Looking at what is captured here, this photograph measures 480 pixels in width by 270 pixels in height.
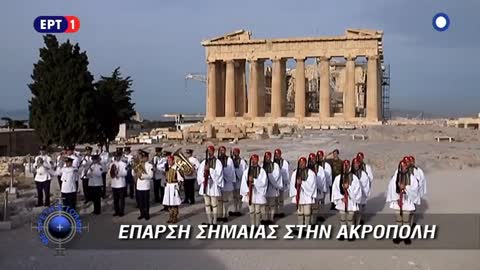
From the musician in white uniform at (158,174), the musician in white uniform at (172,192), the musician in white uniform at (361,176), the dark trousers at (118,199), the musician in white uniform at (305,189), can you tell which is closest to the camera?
the musician in white uniform at (361,176)

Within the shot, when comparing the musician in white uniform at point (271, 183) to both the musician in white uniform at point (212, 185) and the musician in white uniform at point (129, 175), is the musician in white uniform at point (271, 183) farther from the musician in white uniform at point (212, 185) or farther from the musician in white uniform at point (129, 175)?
the musician in white uniform at point (129, 175)

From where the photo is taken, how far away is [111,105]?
3222 centimetres

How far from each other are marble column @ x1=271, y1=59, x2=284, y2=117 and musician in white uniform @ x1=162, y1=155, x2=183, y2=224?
154ft

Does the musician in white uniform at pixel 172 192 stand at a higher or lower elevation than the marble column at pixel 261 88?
lower

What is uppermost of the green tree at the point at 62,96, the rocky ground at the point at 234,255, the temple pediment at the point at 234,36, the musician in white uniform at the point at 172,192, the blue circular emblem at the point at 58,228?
the temple pediment at the point at 234,36

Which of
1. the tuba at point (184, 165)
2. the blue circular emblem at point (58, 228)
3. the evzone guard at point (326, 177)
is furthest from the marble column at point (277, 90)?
the blue circular emblem at point (58, 228)

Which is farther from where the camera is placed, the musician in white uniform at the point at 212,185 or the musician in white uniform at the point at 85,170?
the musician in white uniform at the point at 85,170

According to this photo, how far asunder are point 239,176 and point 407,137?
2743 cm

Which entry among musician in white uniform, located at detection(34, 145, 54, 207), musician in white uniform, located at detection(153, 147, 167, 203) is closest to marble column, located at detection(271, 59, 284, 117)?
musician in white uniform, located at detection(153, 147, 167, 203)

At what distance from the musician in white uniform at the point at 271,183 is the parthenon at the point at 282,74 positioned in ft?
142

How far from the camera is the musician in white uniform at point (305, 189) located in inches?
514

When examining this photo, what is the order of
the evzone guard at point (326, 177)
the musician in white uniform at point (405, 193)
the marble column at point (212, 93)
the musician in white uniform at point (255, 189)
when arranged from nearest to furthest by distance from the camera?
the musician in white uniform at point (405, 193) → the musician in white uniform at point (255, 189) → the evzone guard at point (326, 177) → the marble column at point (212, 93)

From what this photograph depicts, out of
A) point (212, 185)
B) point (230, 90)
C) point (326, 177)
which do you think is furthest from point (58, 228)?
point (230, 90)

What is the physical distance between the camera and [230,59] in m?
63.1
